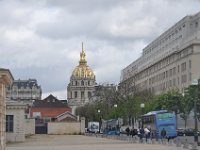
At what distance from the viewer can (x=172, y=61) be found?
128m

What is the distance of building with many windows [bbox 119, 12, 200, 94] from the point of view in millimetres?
114125

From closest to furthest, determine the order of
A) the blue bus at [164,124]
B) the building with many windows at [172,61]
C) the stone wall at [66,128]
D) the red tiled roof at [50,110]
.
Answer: the blue bus at [164,124] → the stone wall at [66,128] → the building with many windows at [172,61] → the red tiled roof at [50,110]

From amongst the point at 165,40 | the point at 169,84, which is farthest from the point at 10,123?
the point at 165,40

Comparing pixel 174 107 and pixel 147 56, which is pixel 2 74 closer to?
pixel 174 107

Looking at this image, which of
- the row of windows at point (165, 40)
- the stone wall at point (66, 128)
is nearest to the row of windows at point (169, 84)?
the row of windows at point (165, 40)

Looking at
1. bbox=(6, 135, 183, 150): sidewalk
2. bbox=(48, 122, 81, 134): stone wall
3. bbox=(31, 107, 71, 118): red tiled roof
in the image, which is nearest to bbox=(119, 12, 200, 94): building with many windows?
bbox=(48, 122, 81, 134): stone wall

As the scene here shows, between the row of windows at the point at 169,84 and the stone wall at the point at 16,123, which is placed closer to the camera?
the stone wall at the point at 16,123

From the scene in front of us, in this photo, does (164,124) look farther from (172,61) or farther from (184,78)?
(172,61)

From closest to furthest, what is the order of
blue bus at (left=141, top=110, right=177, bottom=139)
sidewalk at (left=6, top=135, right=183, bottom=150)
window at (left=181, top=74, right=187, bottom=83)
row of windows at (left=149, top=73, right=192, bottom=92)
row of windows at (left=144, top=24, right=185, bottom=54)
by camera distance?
1. sidewalk at (left=6, top=135, right=183, bottom=150)
2. blue bus at (left=141, top=110, right=177, bottom=139)
3. window at (left=181, top=74, right=187, bottom=83)
4. row of windows at (left=149, top=73, right=192, bottom=92)
5. row of windows at (left=144, top=24, right=185, bottom=54)

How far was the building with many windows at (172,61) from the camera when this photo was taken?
114125 millimetres

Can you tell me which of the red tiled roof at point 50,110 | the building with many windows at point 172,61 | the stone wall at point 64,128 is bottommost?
the stone wall at point 64,128

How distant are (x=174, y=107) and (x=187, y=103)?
8072mm

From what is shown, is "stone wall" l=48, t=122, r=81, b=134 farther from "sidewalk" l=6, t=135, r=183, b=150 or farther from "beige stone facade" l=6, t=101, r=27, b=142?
"sidewalk" l=6, t=135, r=183, b=150

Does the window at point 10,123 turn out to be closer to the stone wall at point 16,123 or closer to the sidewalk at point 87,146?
the stone wall at point 16,123
